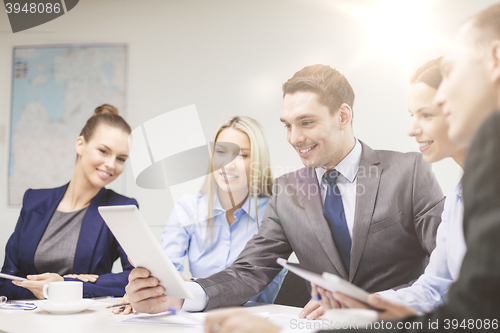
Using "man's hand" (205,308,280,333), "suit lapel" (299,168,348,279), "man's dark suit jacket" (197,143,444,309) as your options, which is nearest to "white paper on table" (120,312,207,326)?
"man's dark suit jacket" (197,143,444,309)

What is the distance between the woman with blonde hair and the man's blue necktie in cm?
47

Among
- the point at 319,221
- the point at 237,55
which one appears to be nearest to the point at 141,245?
the point at 319,221

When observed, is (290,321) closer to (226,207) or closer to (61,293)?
(61,293)

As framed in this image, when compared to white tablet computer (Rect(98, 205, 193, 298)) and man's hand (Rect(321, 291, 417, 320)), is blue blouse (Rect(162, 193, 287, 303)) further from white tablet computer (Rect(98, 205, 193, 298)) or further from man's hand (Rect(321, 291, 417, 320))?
man's hand (Rect(321, 291, 417, 320))

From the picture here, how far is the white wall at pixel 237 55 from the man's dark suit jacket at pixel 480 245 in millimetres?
1356

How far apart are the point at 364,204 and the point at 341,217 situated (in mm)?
121

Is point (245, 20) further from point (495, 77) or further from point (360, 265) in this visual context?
point (495, 77)

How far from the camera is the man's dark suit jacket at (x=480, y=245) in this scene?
0.53 meters

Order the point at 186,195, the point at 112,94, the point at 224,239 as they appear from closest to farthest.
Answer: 1. the point at 224,239
2. the point at 186,195
3. the point at 112,94

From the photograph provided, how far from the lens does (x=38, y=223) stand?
2270mm

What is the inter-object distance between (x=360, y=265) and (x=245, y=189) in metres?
0.84

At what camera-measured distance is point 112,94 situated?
116 inches

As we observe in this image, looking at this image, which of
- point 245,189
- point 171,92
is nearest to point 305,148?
point 245,189

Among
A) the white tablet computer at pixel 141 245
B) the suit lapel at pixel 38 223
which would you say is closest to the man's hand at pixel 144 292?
the white tablet computer at pixel 141 245
